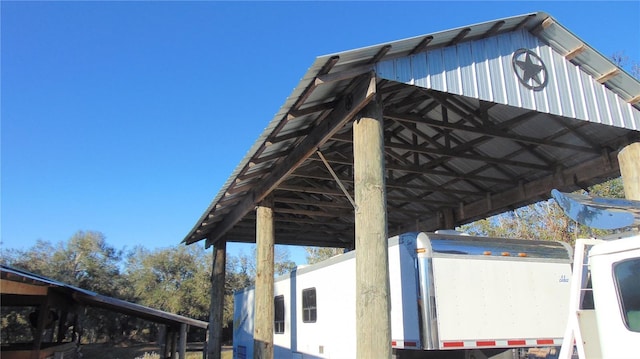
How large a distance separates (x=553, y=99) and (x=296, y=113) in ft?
13.3

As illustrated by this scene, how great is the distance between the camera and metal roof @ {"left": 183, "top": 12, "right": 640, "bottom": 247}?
21.0ft

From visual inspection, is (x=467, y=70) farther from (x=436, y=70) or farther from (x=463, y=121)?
(x=463, y=121)

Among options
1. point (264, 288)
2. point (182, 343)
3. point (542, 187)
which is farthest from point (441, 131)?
point (182, 343)

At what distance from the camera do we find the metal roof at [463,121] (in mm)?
6410

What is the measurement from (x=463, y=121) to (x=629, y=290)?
6476 mm

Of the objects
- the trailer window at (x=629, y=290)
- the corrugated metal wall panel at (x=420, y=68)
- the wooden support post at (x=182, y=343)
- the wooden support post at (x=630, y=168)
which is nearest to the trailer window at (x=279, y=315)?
the wooden support post at (x=182, y=343)

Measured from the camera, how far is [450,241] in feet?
21.2

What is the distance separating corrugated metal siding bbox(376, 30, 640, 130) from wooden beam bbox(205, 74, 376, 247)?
39 cm

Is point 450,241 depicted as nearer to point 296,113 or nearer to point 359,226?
point 359,226

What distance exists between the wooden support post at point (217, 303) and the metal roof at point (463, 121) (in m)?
1.09

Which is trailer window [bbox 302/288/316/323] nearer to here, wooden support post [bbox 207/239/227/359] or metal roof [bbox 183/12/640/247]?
metal roof [bbox 183/12/640/247]

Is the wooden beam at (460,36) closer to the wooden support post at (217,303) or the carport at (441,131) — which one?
the carport at (441,131)

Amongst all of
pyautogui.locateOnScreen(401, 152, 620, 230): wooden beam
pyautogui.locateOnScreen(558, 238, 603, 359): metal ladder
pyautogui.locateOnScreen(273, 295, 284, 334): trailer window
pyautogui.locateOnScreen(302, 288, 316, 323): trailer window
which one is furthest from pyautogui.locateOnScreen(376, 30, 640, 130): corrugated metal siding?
pyautogui.locateOnScreen(273, 295, 284, 334): trailer window

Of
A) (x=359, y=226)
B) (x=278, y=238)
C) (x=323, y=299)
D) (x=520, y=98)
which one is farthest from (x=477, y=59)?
(x=278, y=238)
